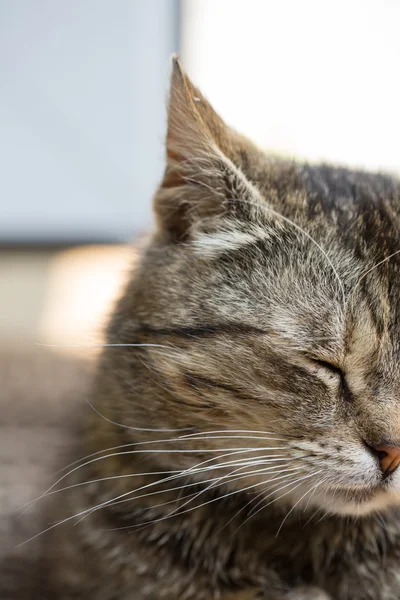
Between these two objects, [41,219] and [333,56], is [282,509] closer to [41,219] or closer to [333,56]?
[333,56]

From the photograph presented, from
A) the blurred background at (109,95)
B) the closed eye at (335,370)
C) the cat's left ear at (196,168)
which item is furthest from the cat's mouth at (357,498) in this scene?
the blurred background at (109,95)

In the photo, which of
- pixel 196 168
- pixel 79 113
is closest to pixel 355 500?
pixel 196 168

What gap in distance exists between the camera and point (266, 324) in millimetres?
880

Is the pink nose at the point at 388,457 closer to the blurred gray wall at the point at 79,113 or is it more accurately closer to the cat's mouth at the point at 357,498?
the cat's mouth at the point at 357,498

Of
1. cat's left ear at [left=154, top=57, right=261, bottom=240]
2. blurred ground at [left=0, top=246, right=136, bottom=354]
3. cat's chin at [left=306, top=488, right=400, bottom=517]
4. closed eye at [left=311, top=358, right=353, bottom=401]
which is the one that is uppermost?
cat's left ear at [left=154, top=57, right=261, bottom=240]

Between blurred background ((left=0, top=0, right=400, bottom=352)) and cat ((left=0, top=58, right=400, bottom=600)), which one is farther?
blurred background ((left=0, top=0, right=400, bottom=352))

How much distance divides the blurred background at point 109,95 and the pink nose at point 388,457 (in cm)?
142

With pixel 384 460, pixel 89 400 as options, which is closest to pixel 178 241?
pixel 89 400

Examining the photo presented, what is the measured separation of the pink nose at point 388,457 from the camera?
0.81 m

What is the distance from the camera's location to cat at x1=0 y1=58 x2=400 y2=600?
848 millimetres

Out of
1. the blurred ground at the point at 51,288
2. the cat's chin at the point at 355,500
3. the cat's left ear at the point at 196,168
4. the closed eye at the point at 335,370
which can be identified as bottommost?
the blurred ground at the point at 51,288

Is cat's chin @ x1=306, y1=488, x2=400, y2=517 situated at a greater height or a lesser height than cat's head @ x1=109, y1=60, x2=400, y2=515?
lesser

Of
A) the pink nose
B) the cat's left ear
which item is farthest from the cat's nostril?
the cat's left ear

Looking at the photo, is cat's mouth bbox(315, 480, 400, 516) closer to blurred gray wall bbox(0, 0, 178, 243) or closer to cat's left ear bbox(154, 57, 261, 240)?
cat's left ear bbox(154, 57, 261, 240)
